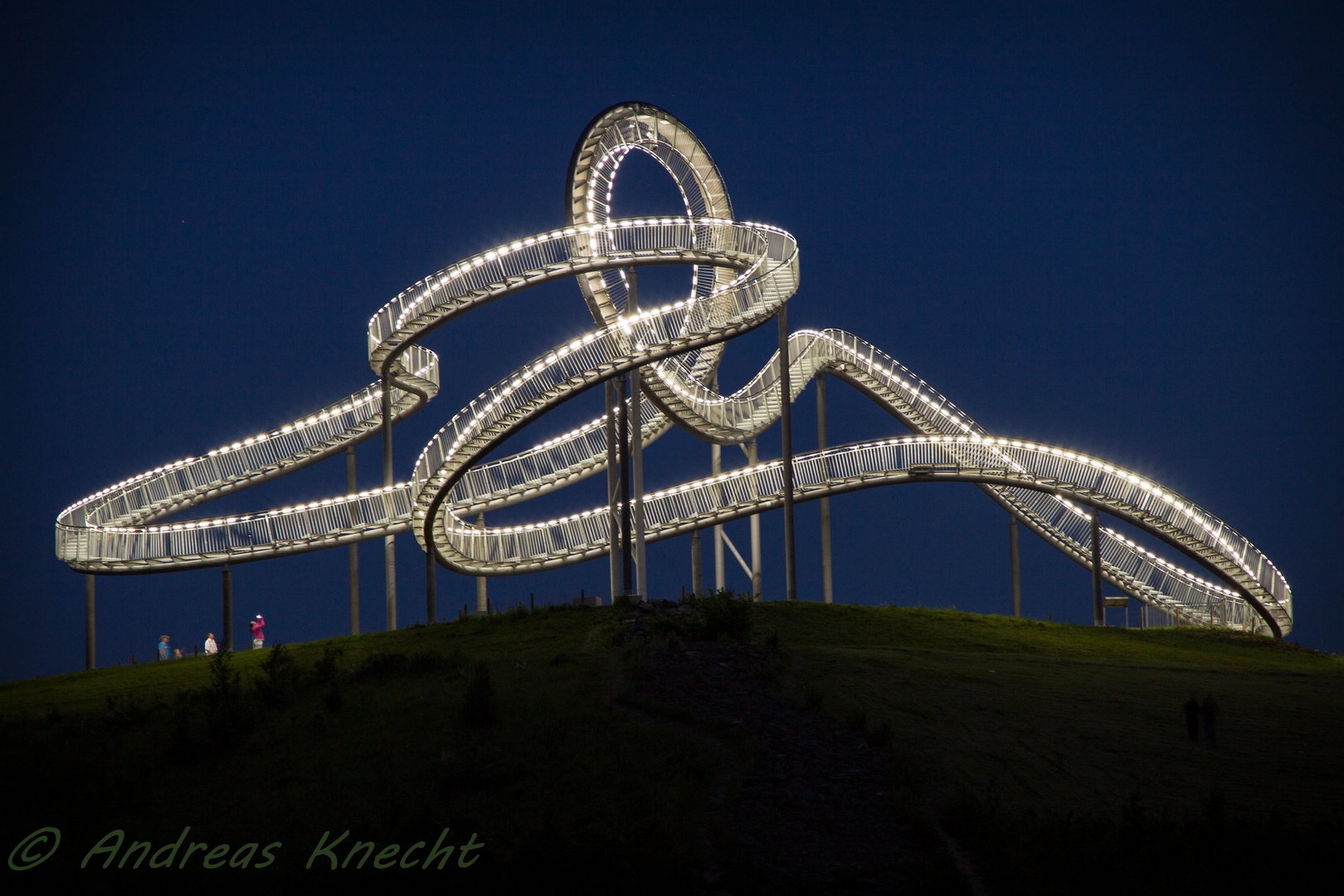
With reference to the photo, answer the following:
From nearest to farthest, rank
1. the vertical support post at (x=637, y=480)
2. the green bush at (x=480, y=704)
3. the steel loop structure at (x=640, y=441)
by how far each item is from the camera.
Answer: the green bush at (x=480, y=704) < the vertical support post at (x=637, y=480) < the steel loop structure at (x=640, y=441)

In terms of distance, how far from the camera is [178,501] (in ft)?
138

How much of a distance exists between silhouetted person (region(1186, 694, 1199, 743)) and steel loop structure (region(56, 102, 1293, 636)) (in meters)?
15.4

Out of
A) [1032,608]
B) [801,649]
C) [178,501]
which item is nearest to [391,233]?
[1032,608]

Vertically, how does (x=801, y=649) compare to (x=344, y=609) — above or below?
above

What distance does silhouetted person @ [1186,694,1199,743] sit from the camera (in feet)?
63.1

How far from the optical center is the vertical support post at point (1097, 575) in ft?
126

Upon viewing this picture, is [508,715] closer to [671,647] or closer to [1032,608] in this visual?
[671,647]

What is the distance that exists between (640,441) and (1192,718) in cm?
1707

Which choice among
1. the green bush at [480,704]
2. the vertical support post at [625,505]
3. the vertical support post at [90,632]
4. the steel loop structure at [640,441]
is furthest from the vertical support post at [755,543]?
the vertical support post at [90,632]

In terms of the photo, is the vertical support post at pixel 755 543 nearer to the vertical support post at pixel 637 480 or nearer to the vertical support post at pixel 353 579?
the vertical support post at pixel 637 480

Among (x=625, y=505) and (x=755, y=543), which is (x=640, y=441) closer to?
(x=625, y=505)

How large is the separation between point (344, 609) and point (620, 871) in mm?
116664

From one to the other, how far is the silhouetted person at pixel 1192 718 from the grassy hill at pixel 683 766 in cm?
26

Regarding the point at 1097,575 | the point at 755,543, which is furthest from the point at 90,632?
the point at 1097,575
